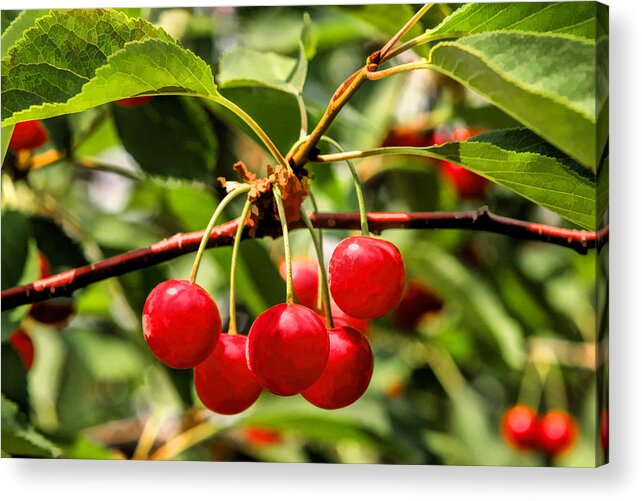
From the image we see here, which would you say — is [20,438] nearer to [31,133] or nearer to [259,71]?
[31,133]

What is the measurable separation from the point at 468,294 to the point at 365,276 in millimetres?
774

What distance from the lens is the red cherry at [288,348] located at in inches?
44.3

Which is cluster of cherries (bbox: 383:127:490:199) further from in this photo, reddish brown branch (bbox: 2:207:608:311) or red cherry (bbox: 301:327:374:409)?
red cherry (bbox: 301:327:374:409)

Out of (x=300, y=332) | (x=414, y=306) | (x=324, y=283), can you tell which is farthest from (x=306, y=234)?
(x=300, y=332)

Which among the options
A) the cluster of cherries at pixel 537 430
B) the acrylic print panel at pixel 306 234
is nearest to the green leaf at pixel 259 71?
the acrylic print panel at pixel 306 234

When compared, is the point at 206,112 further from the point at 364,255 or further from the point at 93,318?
the point at 364,255

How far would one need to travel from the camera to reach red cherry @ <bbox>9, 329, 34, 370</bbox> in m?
1.77

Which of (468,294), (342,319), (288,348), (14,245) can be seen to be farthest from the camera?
(468,294)

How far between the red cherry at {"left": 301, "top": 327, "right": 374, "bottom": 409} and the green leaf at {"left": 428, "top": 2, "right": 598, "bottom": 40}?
1.27ft

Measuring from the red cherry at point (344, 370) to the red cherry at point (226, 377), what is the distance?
0.09m

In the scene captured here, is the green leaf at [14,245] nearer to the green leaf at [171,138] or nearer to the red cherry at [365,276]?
the green leaf at [171,138]

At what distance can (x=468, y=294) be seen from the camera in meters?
1.91

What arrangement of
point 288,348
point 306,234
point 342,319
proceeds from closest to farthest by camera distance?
point 288,348
point 342,319
point 306,234

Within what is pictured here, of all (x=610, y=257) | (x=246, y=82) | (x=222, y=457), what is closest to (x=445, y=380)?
(x=222, y=457)
